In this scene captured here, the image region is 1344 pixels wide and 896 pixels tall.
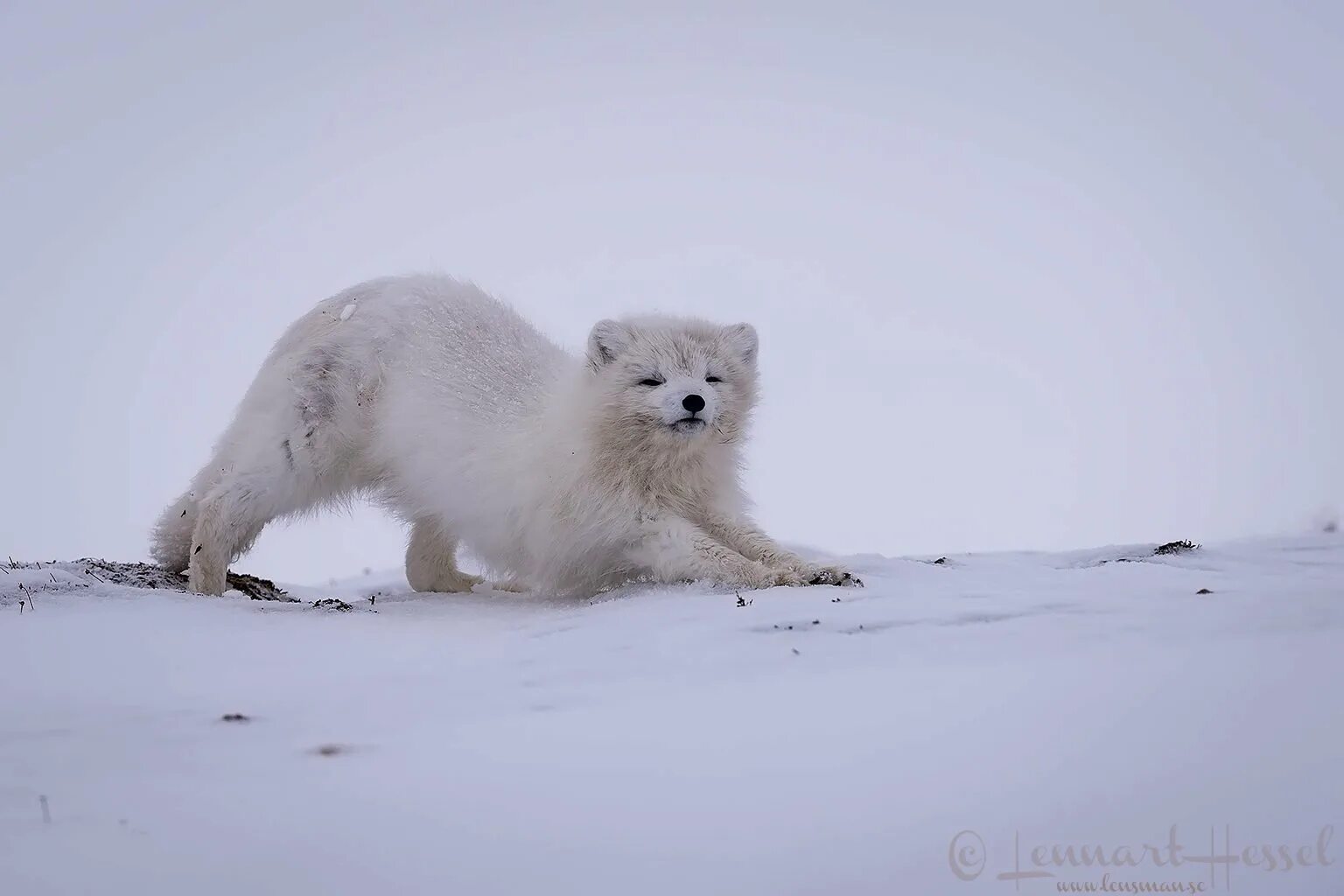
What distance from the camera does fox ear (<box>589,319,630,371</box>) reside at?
19.8 feet

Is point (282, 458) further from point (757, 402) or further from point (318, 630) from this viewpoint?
point (757, 402)

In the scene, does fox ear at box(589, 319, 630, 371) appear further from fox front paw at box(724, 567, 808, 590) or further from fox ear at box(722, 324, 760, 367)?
fox front paw at box(724, 567, 808, 590)

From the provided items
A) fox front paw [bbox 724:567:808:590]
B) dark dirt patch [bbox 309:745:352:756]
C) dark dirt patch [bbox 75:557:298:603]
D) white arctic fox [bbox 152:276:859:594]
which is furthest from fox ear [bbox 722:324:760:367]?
dark dirt patch [bbox 309:745:352:756]

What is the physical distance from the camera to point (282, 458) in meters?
6.30

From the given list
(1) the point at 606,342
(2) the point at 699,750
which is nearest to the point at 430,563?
(1) the point at 606,342

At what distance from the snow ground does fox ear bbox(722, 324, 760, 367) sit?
237cm

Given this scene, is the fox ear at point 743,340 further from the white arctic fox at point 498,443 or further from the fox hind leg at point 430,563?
the fox hind leg at point 430,563

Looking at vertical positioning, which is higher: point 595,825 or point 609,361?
point 609,361

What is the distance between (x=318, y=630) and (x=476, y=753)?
6.44ft

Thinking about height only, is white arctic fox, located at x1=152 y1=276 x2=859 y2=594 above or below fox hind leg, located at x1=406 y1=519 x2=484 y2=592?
above

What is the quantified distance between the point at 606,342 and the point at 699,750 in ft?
11.6

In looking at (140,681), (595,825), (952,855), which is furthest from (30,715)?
(952,855)

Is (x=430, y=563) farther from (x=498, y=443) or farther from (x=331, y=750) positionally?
(x=331, y=750)

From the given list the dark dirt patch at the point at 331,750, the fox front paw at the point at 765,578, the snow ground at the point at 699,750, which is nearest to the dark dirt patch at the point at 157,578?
the snow ground at the point at 699,750
